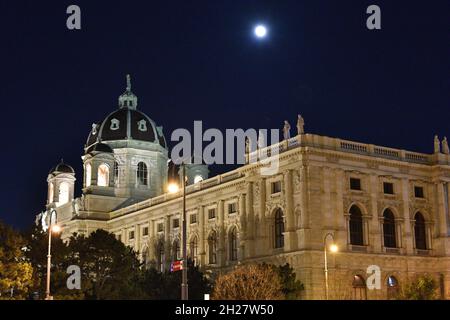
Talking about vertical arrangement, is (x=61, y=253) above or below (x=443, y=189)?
below

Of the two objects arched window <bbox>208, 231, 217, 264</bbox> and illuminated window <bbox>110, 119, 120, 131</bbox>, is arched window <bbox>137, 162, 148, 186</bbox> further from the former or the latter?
arched window <bbox>208, 231, 217, 264</bbox>

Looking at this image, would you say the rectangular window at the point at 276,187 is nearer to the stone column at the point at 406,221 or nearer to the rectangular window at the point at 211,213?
the stone column at the point at 406,221

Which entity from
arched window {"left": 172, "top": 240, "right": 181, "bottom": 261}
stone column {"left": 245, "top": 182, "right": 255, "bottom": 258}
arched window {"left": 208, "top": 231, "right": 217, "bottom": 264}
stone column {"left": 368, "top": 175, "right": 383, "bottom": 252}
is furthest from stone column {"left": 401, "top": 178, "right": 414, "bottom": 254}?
arched window {"left": 172, "top": 240, "right": 181, "bottom": 261}

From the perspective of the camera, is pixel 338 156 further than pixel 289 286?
Yes

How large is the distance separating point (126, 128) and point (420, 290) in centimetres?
6323

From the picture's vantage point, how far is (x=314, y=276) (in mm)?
64500

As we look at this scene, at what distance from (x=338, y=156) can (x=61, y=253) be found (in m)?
27.2

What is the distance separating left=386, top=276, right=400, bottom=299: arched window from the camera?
6881cm

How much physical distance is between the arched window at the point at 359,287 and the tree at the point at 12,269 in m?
29.1

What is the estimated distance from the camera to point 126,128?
115562 mm

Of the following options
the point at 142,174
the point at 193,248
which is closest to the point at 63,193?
the point at 142,174
